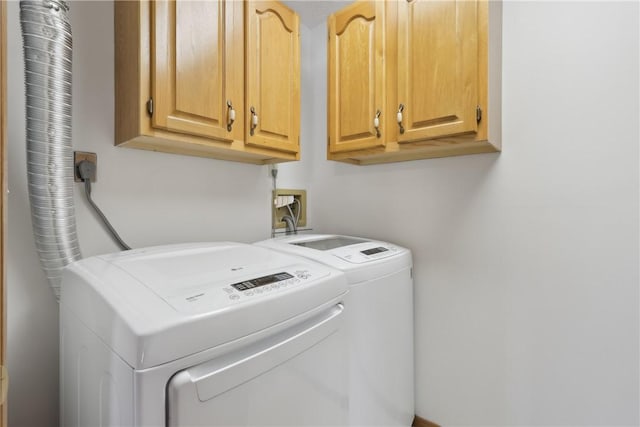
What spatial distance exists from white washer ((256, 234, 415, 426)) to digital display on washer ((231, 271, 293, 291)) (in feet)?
0.84

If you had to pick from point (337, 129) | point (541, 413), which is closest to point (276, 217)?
point (337, 129)

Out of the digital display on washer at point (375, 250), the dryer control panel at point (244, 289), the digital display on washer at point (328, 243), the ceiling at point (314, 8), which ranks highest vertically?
the ceiling at point (314, 8)

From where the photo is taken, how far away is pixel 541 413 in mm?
1251

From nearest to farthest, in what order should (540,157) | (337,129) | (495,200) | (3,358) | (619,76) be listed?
(3,358), (619,76), (540,157), (495,200), (337,129)

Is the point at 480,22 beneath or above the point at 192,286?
above

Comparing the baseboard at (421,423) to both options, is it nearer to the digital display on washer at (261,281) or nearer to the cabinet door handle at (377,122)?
the digital display on washer at (261,281)

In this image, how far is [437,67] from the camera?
1.19 metres

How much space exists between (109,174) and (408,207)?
137 centimetres

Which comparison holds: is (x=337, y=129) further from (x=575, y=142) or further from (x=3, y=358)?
(x=3, y=358)

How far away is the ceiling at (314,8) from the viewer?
1.81 meters

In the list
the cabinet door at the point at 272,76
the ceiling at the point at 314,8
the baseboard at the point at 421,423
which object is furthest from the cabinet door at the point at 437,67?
the baseboard at the point at 421,423

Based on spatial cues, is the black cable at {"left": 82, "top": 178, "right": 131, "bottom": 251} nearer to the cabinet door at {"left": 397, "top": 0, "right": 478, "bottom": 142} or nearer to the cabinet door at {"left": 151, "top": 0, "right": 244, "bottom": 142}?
the cabinet door at {"left": 151, "top": 0, "right": 244, "bottom": 142}

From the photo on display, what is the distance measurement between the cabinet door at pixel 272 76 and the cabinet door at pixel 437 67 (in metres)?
0.50

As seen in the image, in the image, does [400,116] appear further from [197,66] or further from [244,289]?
[244,289]
